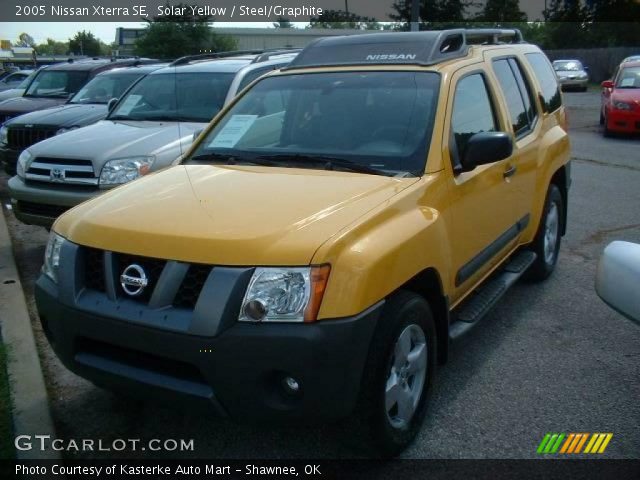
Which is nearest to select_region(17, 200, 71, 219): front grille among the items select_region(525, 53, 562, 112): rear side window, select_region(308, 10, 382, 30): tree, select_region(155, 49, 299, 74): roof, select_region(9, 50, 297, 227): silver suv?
select_region(9, 50, 297, 227): silver suv

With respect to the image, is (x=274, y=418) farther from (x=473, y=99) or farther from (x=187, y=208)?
(x=473, y=99)

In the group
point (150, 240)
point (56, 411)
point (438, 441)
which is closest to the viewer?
point (150, 240)

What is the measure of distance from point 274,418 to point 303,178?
1.30 metres

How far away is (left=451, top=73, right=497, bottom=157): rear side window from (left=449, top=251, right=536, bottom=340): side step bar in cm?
92

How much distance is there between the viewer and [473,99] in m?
4.16

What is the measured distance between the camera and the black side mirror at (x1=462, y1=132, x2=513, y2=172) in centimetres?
353

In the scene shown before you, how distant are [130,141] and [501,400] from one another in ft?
13.7

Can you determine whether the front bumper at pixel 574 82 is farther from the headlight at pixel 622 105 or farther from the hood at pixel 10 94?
the hood at pixel 10 94

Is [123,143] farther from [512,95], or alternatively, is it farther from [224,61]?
[512,95]

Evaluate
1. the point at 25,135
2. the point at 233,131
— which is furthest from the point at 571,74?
the point at 233,131

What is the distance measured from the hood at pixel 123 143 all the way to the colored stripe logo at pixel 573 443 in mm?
4135

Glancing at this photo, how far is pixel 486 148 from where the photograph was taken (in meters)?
3.53

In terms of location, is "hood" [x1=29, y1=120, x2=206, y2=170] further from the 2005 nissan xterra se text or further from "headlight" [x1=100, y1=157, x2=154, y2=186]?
the 2005 nissan xterra se text

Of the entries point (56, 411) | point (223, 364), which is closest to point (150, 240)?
point (223, 364)
